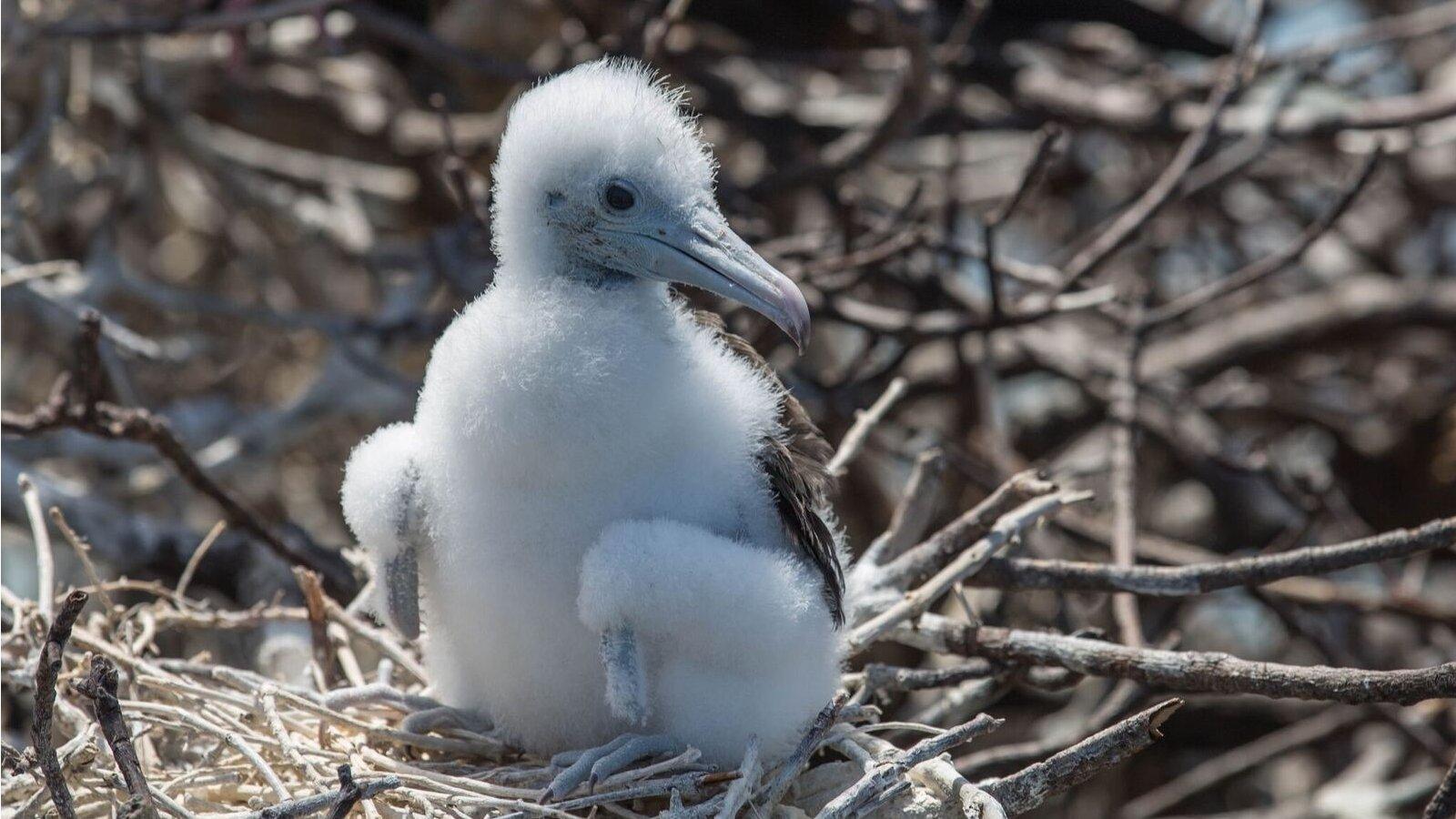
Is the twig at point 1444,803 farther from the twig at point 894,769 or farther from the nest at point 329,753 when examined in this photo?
the twig at point 894,769

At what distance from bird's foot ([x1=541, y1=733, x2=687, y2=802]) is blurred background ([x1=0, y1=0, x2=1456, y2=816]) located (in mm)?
927

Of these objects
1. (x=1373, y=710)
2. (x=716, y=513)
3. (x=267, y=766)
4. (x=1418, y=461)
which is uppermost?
(x=1418, y=461)

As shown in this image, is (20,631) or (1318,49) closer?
(20,631)

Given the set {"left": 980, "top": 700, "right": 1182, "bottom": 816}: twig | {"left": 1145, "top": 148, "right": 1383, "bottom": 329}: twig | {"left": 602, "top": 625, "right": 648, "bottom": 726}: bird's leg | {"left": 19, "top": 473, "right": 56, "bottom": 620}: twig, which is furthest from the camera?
{"left": 1145, "top": 148, "right": 1383, "bottom": 329}: twig

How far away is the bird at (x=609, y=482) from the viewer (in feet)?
7.19

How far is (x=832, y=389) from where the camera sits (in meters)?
3.57

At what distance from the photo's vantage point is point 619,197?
232 centimetres

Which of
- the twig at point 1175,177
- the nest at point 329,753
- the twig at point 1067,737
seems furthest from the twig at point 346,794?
the twig at point 1175,177

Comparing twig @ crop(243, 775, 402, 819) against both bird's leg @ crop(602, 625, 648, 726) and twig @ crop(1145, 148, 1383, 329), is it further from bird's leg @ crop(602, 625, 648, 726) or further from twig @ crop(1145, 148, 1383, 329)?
twig @ crop(1145, 148, 1383, 329)

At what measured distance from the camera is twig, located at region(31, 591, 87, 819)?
1.83 meters

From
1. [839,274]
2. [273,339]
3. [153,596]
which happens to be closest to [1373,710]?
[839,274]

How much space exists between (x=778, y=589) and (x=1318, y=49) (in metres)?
2.55

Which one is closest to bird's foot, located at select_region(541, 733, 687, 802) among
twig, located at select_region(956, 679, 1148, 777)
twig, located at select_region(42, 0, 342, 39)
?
twig, located at select_region(956, 679, 1148, 777)

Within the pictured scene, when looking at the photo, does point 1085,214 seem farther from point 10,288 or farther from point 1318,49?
point 10,288
